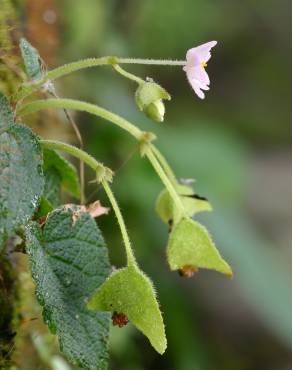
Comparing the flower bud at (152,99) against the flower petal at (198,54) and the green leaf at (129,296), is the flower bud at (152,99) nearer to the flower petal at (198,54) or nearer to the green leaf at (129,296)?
the flower petal at (198,54)

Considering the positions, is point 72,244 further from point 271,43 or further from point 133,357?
point 271,43

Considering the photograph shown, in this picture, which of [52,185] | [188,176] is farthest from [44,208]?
[188,176]

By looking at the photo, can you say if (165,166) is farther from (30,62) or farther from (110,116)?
(30,62)

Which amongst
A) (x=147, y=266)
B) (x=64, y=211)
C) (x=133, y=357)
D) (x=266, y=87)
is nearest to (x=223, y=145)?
(x=147, y=266)

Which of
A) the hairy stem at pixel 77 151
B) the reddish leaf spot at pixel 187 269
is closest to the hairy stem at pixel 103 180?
the hairy stem at pixel 77 151

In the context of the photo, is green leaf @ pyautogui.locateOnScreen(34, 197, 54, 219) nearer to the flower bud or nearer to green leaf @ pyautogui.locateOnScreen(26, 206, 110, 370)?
green leaf @ pyautogui.locateOnScreen(26, 206, 110, 370)
